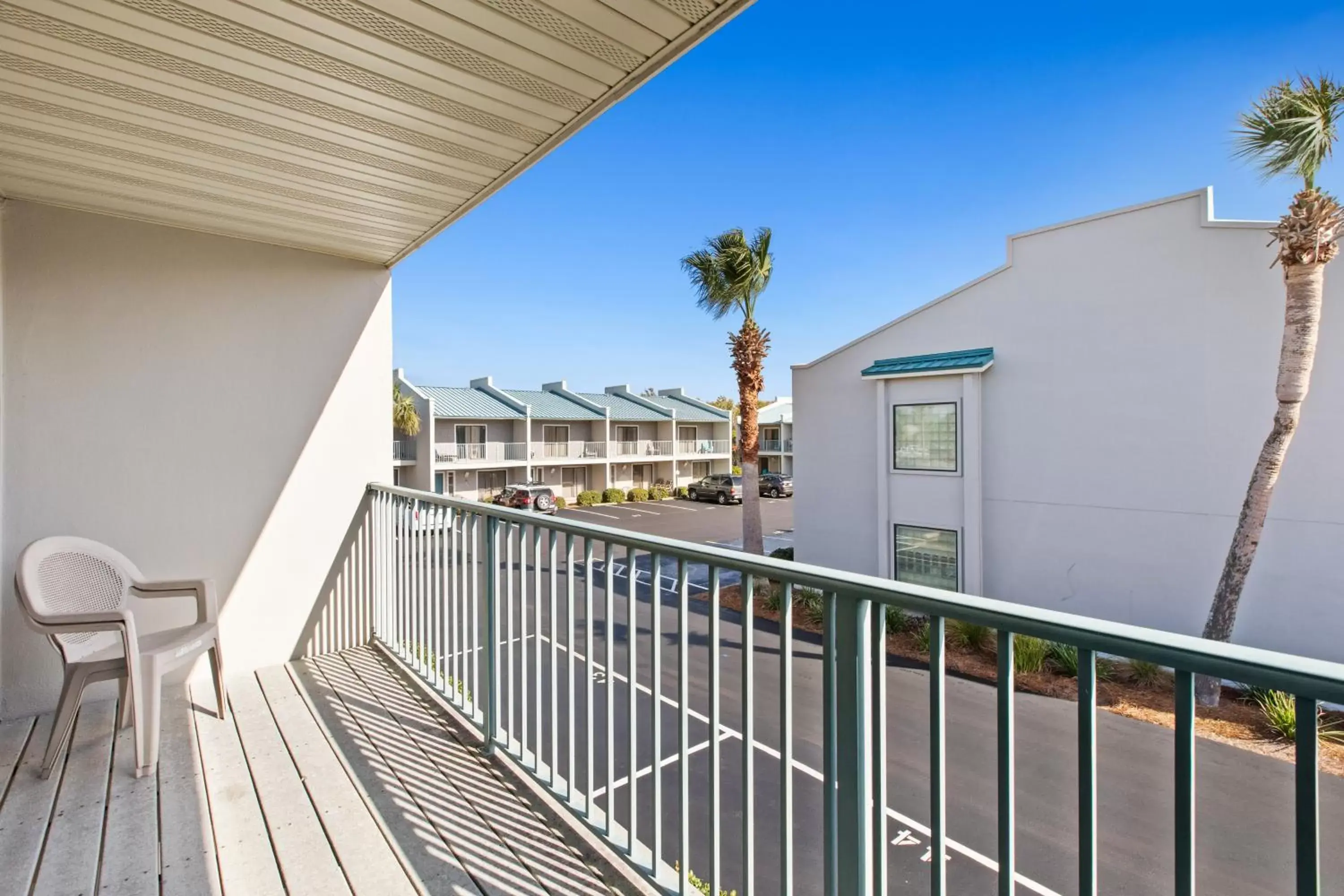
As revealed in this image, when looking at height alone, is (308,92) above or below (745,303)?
below

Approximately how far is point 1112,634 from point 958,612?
196 millimetres

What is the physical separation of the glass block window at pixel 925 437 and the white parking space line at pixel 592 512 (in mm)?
12258

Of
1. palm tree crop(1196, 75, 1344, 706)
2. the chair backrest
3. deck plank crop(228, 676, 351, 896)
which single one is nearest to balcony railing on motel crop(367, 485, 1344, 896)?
deck plank crop(228, 676, 351, 896)

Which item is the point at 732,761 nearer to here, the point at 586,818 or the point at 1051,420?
the point at 586,818

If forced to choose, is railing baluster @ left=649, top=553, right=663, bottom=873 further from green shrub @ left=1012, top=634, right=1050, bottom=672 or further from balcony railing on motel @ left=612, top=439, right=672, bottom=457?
balcony railing on motel @ left=612, top=439, right=672, bottom=457

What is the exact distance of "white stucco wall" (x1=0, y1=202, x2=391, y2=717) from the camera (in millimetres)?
2717

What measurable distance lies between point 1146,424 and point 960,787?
6.37 metres

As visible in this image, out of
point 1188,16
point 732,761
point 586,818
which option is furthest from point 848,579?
point 1188,16

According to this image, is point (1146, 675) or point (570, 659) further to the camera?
point (1146, 675)

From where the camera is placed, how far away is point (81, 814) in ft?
6.29

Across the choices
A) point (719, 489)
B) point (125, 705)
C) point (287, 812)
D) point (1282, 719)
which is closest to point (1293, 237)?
point (1282, 719)

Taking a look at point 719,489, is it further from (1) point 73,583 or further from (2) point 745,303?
(1) point 73,583

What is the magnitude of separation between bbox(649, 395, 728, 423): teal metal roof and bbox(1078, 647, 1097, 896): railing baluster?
27933mm

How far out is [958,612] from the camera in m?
0.94
